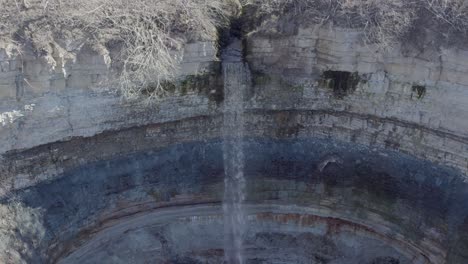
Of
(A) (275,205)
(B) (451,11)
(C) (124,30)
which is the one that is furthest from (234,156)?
(B) (451,11)

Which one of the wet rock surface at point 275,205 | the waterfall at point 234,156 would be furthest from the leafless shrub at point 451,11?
the waterfall at point 234,156

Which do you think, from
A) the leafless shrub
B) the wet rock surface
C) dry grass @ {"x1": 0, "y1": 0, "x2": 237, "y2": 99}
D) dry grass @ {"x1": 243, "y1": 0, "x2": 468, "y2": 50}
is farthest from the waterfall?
the leafless shrub

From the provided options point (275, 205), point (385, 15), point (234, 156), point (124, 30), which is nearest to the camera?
point (124, 30)

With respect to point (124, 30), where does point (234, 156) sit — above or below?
below

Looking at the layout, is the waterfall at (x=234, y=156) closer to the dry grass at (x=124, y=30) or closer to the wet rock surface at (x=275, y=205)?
the wet rock surface at (x=275, y=205)

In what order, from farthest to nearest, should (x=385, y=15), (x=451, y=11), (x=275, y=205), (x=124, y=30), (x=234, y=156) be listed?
(x=275, y=205) → (x=234, y=156) → (x=385, y=15) → (x=451, y=11) → (x=124, y=30)

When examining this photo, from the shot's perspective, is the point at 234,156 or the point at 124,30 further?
the point at 234,156

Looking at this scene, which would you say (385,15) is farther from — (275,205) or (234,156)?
(275,205)

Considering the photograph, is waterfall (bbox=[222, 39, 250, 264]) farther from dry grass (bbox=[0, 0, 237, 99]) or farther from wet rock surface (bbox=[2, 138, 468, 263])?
dry grass (bbox=[0, 0, 237, 99])
